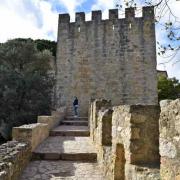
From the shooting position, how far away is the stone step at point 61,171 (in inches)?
277

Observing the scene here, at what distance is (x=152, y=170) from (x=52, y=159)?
17.9ft

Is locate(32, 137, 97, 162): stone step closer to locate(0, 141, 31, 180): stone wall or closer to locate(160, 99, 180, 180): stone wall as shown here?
locate(0, 141, 31, 180): stone wall

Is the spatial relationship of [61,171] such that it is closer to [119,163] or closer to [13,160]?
[13,160]

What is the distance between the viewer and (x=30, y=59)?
21.0m

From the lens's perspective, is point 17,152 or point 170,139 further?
point 17,152

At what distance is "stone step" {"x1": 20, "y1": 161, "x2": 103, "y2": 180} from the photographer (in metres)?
7.03

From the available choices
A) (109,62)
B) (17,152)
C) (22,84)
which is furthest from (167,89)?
(17,152)

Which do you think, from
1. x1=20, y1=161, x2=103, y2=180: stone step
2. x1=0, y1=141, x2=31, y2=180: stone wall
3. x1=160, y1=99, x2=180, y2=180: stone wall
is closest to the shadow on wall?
x1=20, y1=161, x2=103, y2=180: stone step

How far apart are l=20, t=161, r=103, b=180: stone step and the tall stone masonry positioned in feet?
38.8

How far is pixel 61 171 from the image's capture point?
764cm

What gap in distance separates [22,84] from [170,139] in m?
17.0

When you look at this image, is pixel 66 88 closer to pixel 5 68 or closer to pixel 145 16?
pixel 5 68

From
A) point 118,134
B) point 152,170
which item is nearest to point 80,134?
point 118,134

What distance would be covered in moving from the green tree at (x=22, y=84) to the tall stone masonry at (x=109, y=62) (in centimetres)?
137
